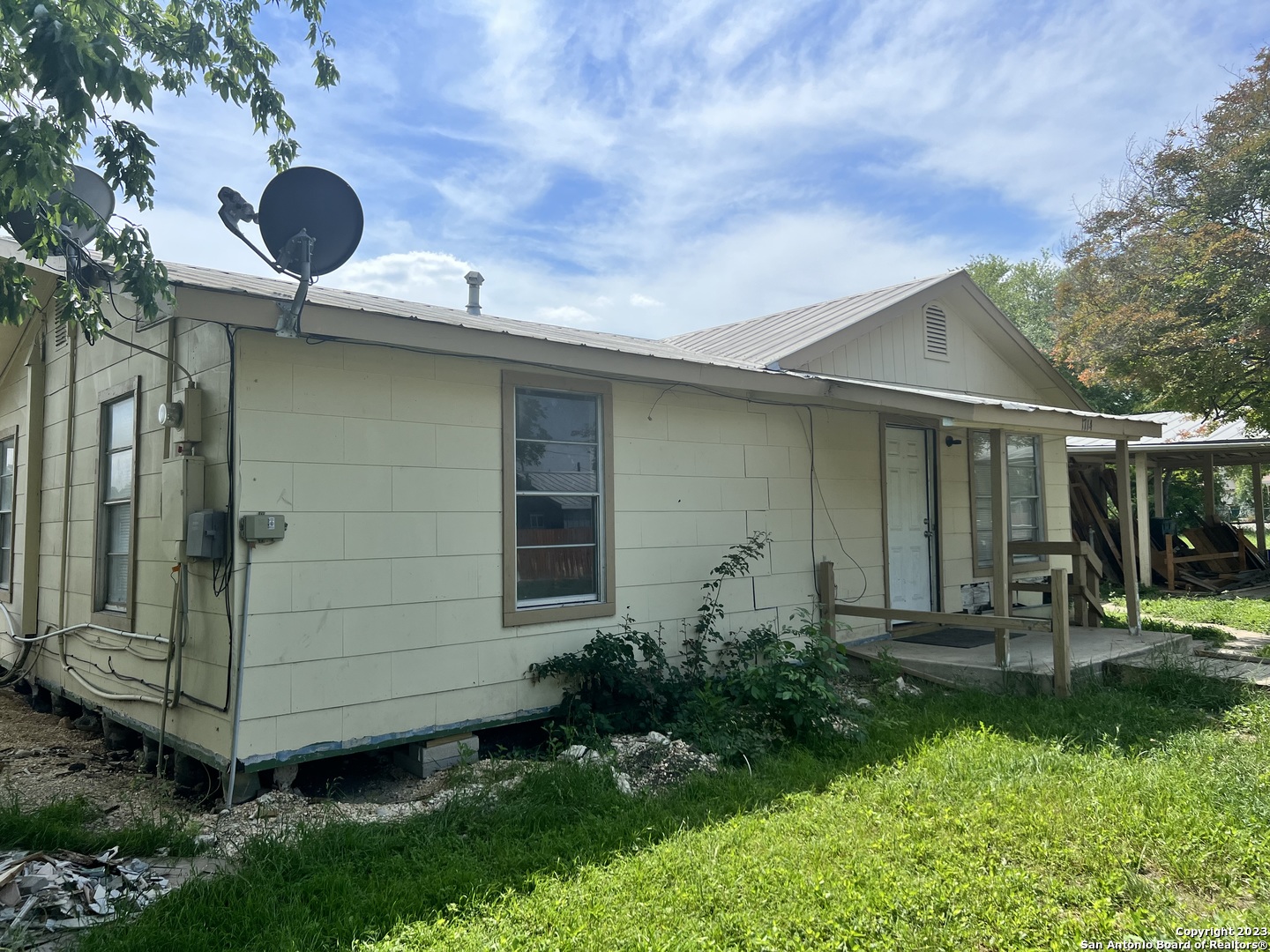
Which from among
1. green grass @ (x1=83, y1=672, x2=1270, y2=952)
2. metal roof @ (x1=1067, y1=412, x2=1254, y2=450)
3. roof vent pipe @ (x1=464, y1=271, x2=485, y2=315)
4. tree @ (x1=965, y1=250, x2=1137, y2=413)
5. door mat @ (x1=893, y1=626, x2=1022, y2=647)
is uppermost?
tree @ (x1=965, y1=250, x2=1137, y2=413)

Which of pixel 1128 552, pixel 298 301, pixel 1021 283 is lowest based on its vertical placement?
pixel 1128 552

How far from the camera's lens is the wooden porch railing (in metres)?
6.32

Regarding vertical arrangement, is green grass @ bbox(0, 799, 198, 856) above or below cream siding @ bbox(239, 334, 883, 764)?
below

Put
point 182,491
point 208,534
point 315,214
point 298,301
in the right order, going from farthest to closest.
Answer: point 182,491 → point 315,214 → point 208,534 → point 298,301

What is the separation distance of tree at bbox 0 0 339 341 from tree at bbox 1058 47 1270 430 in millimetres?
10814

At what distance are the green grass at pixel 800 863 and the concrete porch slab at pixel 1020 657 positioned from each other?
148 centimetres

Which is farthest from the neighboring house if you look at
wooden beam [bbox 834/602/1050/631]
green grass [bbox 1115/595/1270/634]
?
green grass [bbox 1115/595/1270/634]

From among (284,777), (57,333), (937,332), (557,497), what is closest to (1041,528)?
(937,332)

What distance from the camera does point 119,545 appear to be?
607 centimetres

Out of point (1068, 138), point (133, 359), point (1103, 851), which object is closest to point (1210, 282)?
point (1068, 138)

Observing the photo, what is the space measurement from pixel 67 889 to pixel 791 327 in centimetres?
753

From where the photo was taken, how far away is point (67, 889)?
132 inches

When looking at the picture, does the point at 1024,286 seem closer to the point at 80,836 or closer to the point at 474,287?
the point at 474,287

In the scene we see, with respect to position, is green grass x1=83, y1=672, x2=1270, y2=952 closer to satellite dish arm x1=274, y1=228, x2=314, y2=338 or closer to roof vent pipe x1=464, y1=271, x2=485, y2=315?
satellite dish arm x1=274, y1=228, x2=314, y2=338
